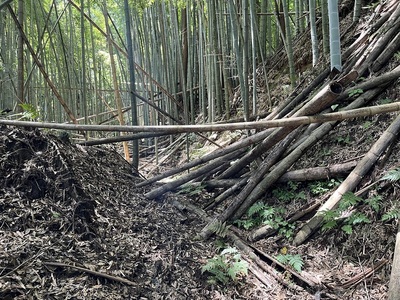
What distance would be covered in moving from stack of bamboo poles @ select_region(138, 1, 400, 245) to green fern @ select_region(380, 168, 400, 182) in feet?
0.64

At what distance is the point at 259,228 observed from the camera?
2457mm

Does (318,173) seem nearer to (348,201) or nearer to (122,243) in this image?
(348,201)

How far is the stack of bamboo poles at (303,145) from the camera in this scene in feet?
7.38

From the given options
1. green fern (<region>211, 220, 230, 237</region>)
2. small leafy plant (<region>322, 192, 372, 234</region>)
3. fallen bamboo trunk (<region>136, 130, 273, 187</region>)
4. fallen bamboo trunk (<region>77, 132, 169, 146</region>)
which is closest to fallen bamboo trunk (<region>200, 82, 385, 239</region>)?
green fern (<region>211, 220, 230, 237</region>)

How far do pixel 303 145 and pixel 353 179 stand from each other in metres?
0.56

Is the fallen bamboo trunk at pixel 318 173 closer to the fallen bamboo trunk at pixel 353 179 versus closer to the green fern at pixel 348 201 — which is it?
the fallen bamboo trunk at pixel 353 179

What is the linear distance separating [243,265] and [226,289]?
6.6 inches

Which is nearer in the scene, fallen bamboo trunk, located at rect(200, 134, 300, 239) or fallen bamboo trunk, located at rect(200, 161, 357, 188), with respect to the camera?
fallen bamboo trunk, located at rect(200, 161, 357, 188)

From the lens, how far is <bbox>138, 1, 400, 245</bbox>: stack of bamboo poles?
2.25 metres

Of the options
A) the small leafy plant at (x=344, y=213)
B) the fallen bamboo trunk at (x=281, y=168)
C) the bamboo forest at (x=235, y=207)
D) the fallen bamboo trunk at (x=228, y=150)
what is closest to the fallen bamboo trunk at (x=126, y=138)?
the bamboo forest at (x=235, y=207)

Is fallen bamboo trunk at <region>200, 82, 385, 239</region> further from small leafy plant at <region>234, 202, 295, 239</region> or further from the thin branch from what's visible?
the thin branch

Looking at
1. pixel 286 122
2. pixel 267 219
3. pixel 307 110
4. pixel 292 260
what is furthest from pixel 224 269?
pixel 307 110

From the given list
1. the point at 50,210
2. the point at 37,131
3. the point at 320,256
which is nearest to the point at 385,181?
the point at 320,256

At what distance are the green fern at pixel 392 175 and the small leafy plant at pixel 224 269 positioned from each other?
100 cm
